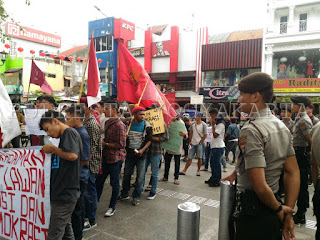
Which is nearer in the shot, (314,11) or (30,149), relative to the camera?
(30,149)

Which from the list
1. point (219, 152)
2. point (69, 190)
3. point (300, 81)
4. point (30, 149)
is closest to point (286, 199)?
point (69, 190)

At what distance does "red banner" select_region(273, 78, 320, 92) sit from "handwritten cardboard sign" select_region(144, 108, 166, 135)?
16612 mm

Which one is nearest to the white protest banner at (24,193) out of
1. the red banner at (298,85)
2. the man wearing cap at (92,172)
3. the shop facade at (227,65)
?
the man wearing cap at (92,172)

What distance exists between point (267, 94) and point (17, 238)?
121 inches

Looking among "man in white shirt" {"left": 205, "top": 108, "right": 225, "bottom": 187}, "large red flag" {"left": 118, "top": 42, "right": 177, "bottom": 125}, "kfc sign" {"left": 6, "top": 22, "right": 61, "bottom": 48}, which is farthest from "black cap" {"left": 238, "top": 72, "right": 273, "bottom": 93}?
"kfc sign" {"left": 6, "top": 22, "right": 61, "bottom": 48}

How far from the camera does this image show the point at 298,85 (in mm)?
18109

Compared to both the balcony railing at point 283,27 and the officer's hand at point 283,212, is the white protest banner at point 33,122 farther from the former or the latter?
the balcony railing at point 283,27

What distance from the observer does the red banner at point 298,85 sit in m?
17.5

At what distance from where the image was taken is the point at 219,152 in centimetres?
609

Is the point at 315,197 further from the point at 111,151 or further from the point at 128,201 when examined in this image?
the point at 128,201

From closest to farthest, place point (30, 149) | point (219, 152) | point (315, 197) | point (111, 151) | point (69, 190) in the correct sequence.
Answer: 1. point (315, 197)
2. point (69, 190)
3. point (30, 149)
4. point (111, 151)
5. point (219, 152)

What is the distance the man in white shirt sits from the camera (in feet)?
19.7

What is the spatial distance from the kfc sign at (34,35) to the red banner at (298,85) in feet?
132

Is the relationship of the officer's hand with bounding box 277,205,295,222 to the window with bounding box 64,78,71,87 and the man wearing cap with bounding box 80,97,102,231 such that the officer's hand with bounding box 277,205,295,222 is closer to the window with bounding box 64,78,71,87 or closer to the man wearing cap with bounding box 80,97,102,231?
the man wearing cap with bounding box 80,97,102,231
